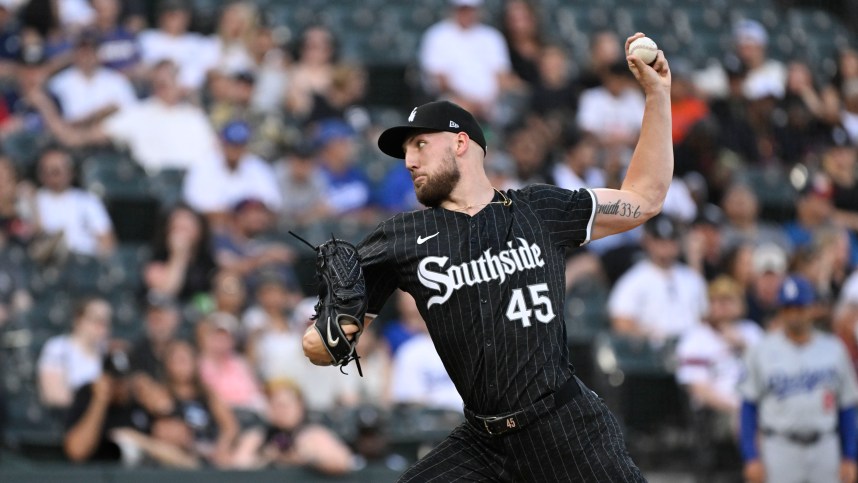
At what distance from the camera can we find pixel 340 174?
470 inches

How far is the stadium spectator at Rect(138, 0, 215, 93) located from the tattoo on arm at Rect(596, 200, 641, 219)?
25.3 ft

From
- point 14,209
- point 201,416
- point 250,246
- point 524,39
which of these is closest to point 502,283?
point 201,416

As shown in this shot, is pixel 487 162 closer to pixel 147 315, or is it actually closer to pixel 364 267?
pixel 147 315

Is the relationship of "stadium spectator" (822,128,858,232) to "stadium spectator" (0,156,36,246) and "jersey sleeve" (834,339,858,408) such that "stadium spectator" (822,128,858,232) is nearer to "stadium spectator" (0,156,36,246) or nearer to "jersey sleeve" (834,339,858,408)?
"jersey sleeve" (834,339,858,408)

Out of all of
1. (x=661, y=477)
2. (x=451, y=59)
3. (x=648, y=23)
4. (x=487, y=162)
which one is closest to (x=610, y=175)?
(x=487, y=162)

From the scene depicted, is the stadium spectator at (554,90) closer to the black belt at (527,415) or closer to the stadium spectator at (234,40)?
the stadium spectator at (234,40)

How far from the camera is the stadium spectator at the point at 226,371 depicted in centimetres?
956

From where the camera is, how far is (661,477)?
10414mm

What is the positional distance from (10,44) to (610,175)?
18.0 ft

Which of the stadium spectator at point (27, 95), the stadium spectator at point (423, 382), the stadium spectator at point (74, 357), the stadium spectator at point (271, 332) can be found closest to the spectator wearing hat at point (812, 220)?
the stadium spectator at point (423, 382)

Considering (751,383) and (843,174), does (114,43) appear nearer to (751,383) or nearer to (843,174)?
(751,383)

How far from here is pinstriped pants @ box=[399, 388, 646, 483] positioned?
5145 millimetres

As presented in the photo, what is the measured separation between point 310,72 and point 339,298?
8.11m

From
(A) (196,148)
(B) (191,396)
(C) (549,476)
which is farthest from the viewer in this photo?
(A) (196,148)
